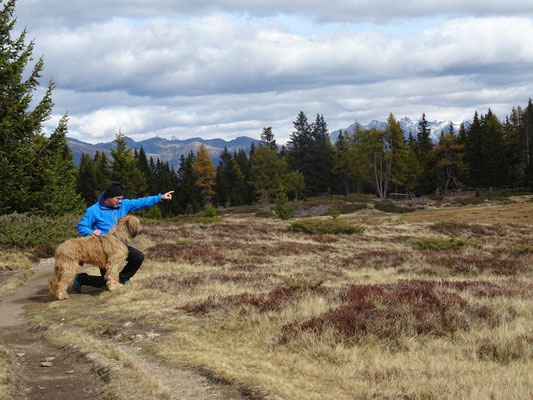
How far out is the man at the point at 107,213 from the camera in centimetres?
1070

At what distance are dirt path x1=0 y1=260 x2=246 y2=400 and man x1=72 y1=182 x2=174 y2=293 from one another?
272 cm

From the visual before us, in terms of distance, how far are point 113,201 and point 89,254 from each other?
3.98 feet

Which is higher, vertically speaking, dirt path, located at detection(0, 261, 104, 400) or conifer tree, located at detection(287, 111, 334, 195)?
conifer tree, located at detection(287, 111, 334, 195)

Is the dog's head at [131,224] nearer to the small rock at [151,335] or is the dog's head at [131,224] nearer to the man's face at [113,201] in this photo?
the man's face at [113,201]

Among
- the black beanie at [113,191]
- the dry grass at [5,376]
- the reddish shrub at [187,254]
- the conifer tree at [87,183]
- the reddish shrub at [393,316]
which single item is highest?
the conifer tree at [87,183]

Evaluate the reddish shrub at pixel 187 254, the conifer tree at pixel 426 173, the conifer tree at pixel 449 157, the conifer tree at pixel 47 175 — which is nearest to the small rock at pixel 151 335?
the reddish shrub at pixel 187 254

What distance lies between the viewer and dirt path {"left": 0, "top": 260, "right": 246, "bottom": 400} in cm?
536

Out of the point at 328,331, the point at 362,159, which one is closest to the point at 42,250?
the point at 328,331

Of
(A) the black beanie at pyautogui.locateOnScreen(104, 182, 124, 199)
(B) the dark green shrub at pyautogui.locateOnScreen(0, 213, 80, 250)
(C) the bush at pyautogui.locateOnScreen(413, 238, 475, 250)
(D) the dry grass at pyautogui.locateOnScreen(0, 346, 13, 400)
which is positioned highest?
(A) the black beanie at pyautogui.locateOnScreen(104, 182, 124, 199)

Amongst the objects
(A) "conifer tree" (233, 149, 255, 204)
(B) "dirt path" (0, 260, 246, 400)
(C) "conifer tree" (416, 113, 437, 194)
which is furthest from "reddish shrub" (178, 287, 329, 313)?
(A) "conifer tree" (233, 149, 255, 204)

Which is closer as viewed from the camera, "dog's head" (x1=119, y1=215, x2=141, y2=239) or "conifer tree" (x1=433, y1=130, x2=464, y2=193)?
"dog's head" (x1=119, y1=215, x2=141, y2=239)

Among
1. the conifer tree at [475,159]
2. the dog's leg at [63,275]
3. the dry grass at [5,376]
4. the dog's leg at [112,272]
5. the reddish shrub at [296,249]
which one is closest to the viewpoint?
the dry grass at [5,376]

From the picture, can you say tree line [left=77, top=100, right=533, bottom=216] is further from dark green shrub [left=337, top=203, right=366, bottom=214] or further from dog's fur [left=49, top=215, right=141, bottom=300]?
dog's fur [left=49, top=215, right=141, bottom=300]

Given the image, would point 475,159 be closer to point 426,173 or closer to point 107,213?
point 426,173
